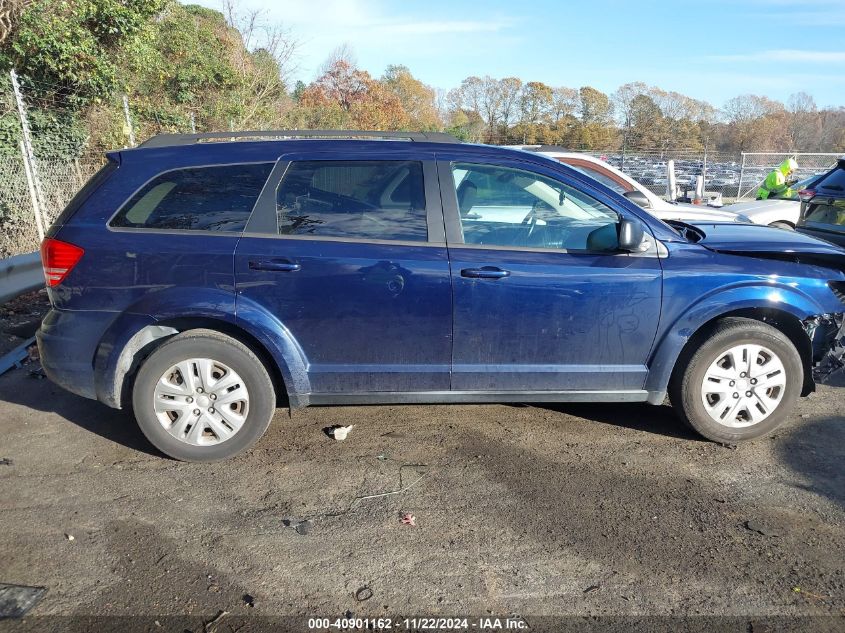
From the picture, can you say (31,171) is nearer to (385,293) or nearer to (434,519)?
(385,293)

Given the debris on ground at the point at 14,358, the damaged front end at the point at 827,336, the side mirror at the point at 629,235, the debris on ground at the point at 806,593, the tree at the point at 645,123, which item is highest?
the tree at the point at 645,123

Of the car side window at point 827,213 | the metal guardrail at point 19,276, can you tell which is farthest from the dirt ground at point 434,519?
the car side window at point 827,213

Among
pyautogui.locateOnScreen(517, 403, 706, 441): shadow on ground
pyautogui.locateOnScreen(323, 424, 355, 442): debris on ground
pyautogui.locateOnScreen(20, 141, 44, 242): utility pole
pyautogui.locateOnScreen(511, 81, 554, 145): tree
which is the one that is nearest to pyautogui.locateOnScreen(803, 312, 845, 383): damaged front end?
pyautogui.locateOnScreen(517, 403, 706, 441): shadow on ground

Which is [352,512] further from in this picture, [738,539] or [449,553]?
[738,539]

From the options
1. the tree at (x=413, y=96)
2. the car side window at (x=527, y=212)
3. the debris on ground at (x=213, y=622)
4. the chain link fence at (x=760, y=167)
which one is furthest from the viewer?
the tree at (x=413, y=96)

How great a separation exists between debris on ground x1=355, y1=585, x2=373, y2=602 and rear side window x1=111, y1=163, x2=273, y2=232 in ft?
6.94

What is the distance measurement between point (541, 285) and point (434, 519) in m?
1.46

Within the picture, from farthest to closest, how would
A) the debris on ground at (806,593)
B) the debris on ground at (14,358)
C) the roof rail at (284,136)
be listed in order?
the debris on ground at (14,358)
the roof rail at (284,136)
the debris on ground at (806,593)

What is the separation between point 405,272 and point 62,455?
94.5 inches

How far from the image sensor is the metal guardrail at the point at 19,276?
22.9 ft

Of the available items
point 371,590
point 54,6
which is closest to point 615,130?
Answer: point 54,6

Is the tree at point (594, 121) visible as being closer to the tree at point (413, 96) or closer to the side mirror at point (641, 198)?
the tree at point (413, 96)

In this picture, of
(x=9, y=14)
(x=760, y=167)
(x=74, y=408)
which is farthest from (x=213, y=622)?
(x=760, y=167)

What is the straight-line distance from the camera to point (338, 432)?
424 cm
